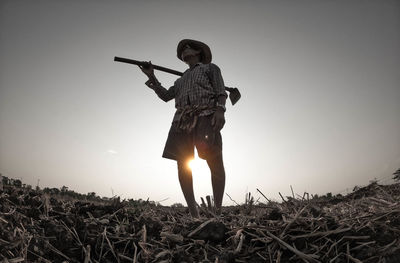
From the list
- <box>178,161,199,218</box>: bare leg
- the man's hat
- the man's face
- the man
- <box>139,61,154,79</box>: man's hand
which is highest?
the man's hat

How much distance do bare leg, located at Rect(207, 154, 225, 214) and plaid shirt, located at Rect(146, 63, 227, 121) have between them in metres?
0.56

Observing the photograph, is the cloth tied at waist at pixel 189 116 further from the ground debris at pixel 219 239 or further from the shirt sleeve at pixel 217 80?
the ground debris at pixel 219 239

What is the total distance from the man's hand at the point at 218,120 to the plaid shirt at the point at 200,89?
101mm

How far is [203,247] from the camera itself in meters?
1.62

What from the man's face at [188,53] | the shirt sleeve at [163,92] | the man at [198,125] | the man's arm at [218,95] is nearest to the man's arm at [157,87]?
the shirt sleeve at [163,92]

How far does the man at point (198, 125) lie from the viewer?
315cm

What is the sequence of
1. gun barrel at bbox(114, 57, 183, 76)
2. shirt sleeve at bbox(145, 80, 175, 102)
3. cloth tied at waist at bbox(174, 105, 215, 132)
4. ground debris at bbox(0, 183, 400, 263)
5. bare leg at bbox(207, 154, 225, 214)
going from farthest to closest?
gun barrel at bbox(114, 57, 183, 76), shirt sleeve at bbox(145, 80, 175, 102), cloth tied at waist at bbox(174, 105, 215, 132), bare leg at bbox(207, 154, 225, 214), ground debris at bbox(0, 183, 400, 263)

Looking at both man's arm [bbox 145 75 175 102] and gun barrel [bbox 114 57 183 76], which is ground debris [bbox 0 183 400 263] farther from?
gun barrel [bbox 114 57 183 76]

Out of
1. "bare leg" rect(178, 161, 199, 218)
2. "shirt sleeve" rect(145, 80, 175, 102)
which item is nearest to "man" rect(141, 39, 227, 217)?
"bare leg" rect(178, 161, 199, 218)

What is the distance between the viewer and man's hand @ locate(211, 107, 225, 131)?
3.18 m

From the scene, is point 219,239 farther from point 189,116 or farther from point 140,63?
point 140,63

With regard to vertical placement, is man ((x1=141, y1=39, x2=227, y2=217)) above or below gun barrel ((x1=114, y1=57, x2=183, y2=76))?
below

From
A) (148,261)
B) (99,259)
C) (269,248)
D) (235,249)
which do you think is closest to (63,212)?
(99,259)

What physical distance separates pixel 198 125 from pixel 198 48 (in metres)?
1.45
